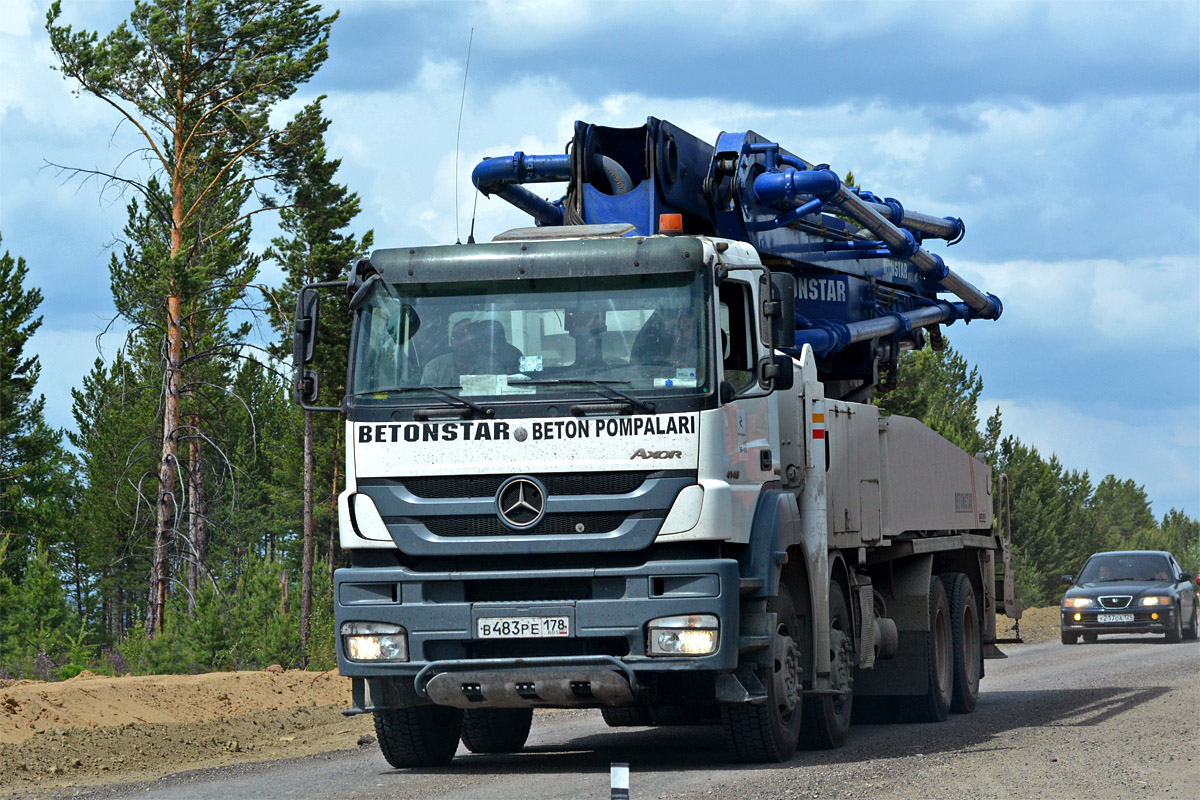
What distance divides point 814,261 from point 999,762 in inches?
188

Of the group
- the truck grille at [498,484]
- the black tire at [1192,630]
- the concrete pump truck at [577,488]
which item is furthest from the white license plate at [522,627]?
the black tire at [1192,630]

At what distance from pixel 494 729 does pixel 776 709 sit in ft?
9.01

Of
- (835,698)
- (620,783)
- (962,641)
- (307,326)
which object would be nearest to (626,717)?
(835,698)

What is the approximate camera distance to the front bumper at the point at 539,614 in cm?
908

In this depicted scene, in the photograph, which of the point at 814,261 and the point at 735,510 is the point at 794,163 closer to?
the point at 814,261

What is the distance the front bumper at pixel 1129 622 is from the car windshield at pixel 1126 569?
3.15ft

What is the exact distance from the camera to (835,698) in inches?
450

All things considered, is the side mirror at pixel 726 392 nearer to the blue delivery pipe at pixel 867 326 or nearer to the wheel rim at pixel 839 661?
the wheel rim at pixel 839 661

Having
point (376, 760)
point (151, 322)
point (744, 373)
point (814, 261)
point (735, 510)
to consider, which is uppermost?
→ point (151, 322)

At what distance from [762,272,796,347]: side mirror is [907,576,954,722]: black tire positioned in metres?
4.90

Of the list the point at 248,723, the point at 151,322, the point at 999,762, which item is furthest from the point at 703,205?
the point at 151,322

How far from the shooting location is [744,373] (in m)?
9.56

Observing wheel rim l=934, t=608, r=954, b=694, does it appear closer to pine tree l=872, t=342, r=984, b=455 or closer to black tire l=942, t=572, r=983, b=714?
black tire l=942, t=572, r=983, b=714

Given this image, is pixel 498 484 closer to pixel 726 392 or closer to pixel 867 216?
pixel 726 392
